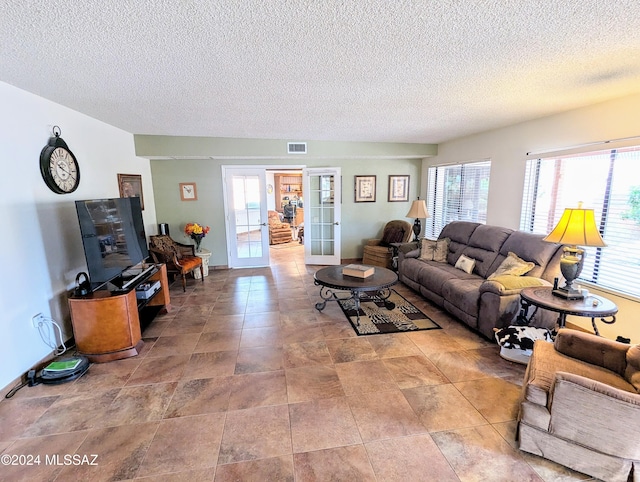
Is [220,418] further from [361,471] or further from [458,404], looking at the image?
[458,404]

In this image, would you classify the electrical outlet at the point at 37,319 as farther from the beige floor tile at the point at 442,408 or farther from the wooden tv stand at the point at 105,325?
the beige floor tile at the point at 442,408

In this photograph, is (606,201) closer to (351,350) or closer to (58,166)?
(351,350)

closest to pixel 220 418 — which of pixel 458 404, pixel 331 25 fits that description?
pixel 458 404

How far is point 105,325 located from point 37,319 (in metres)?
0.55

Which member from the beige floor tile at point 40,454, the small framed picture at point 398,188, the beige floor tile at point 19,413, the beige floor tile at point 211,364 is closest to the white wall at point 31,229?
the beige floor tile at point 19,413

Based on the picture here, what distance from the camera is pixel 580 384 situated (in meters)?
1.56

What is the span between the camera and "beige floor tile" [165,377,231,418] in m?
2.12

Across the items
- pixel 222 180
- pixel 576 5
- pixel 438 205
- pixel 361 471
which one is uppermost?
pixel 576 5

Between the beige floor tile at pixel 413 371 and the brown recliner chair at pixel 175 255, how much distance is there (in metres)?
3.46

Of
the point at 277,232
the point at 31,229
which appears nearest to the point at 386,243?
the point at 277,232

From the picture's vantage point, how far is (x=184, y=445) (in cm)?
183

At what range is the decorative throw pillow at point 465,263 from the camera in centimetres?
390

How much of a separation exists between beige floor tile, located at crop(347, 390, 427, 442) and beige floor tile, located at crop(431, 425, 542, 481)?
0.55 ft

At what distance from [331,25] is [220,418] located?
8.31 feet
